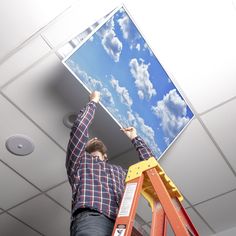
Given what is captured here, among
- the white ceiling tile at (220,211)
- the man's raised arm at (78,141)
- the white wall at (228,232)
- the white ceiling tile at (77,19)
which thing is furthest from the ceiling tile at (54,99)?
the white wall at (228,232)

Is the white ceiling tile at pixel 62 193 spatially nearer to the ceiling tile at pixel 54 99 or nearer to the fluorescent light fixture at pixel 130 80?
the ceiling tile at pixel 54 99

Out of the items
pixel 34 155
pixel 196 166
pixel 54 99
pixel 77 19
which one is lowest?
pixel 196 166

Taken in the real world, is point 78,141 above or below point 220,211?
above

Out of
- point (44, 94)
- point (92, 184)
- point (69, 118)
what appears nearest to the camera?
point (92, 184)

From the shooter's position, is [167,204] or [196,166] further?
[196,166]

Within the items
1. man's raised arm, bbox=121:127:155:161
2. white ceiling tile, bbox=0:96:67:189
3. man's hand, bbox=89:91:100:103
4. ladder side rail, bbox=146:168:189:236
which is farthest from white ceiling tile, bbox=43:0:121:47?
ladder side rail, bbox=146:168:189:236

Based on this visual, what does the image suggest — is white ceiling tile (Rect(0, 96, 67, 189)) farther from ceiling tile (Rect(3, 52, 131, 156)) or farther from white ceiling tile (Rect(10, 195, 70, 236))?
white ceiling tile (Rect(10, 195, 70, 236))

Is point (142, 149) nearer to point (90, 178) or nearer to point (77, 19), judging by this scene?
point (90, 178)

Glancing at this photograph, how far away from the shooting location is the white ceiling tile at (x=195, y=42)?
1834 millimetres

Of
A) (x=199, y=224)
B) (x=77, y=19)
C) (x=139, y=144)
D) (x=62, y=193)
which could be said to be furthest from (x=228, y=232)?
(x=77, y=19)

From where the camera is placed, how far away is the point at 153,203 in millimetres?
1476

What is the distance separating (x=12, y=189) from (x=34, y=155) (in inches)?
21.2

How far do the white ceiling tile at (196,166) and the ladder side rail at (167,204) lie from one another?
106cm

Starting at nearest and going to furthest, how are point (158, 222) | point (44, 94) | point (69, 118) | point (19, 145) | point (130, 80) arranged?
point (158, 222), point (130, 80), point (44, 94), point (69, 118), point (19, 145)
